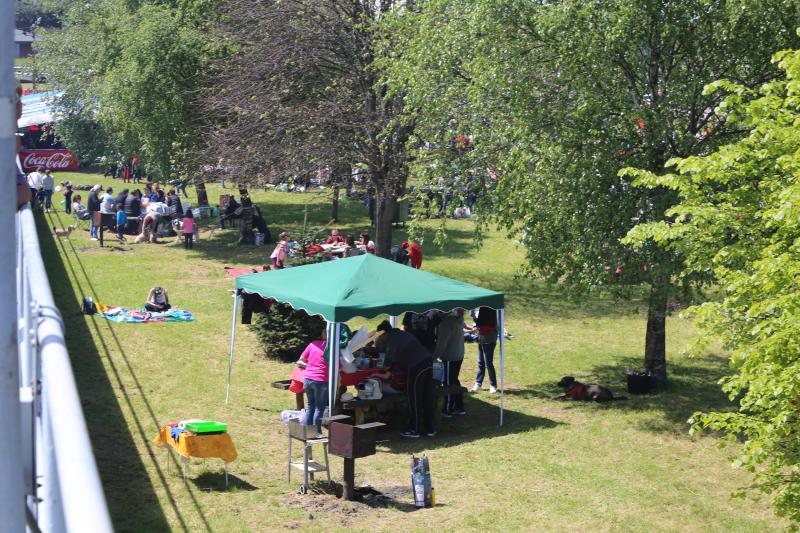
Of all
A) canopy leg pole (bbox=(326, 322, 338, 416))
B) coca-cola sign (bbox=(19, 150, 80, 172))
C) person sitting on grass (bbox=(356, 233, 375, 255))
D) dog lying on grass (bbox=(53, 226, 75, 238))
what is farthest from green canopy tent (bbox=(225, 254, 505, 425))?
coca-cola sign (bbox=(19, 150, 80, 172))

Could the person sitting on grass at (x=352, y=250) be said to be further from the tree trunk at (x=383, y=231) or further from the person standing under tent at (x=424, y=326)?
the person standing under tent at (x=424, y=326)

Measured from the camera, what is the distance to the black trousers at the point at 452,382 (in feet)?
54.4

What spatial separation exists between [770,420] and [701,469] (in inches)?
181

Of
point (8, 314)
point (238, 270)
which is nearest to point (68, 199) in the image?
point (238, 270)

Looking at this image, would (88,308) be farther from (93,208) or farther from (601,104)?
(93,208)

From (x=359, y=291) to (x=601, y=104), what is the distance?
17.9 feet

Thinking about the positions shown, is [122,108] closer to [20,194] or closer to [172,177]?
[172,177]

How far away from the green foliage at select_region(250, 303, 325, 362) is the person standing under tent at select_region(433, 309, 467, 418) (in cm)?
365

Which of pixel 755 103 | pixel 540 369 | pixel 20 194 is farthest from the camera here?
pixel 540 369

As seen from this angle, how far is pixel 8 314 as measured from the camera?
2531mm

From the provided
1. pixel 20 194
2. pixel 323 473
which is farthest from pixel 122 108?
pixel 20 194

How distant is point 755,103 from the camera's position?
11.0 metres

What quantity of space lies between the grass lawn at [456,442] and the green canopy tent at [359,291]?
3.80ft

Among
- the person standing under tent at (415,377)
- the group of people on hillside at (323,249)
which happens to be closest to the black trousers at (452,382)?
the person standing under tent at (415,377)
